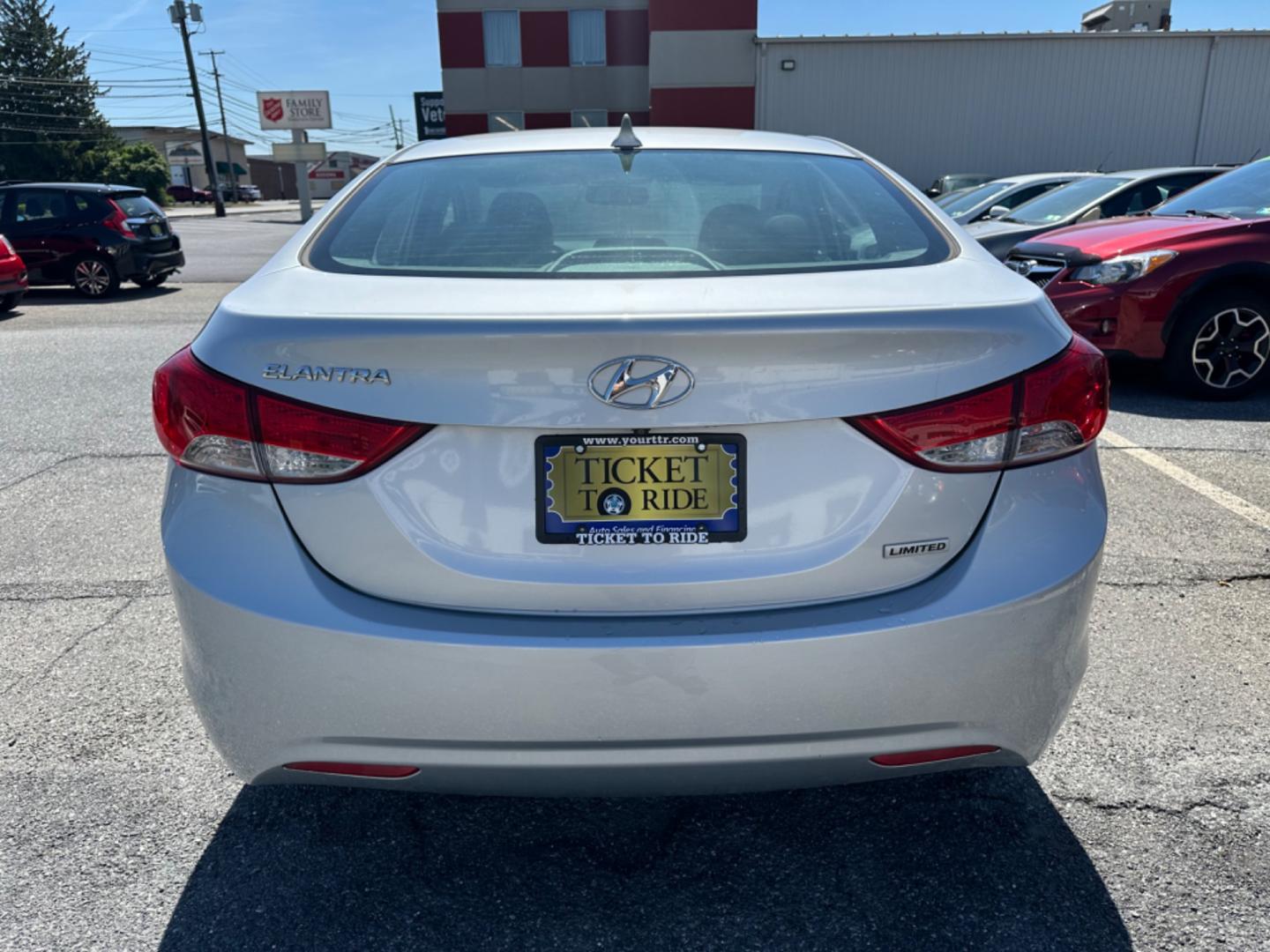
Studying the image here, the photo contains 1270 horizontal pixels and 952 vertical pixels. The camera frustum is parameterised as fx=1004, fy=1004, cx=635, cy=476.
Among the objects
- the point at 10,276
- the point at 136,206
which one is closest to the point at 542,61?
the point at 136,206

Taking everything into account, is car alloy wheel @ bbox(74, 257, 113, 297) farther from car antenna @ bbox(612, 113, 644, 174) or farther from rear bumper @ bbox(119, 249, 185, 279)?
car antenna @ bbox(612, 113, 644, 174)

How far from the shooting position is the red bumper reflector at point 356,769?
1.77m

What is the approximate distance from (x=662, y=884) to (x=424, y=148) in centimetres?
213

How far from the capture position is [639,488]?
167cm

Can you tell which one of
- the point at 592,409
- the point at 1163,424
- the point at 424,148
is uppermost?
the point at 424,148

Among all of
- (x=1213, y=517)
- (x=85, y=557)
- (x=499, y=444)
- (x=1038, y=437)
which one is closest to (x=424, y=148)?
(x=499, y=444)

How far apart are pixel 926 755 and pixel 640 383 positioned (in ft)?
2.80

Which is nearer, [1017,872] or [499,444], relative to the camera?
[499,444]

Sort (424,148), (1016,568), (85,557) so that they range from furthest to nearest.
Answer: (85,557), (424,148), (1016,568)

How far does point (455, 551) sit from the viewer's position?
1.70 m

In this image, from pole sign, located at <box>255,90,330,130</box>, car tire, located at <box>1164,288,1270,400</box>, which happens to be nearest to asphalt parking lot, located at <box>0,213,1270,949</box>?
car tire, located at <box>1164,288,1270,400</box>

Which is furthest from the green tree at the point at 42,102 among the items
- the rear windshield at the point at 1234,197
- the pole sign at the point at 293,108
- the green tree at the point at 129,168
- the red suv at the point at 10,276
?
A: the rear windshield at the point at 1234,197

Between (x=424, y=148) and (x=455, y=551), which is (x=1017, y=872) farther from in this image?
(x=424, y=148)

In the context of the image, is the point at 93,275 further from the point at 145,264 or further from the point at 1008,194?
the point at 1008,194
